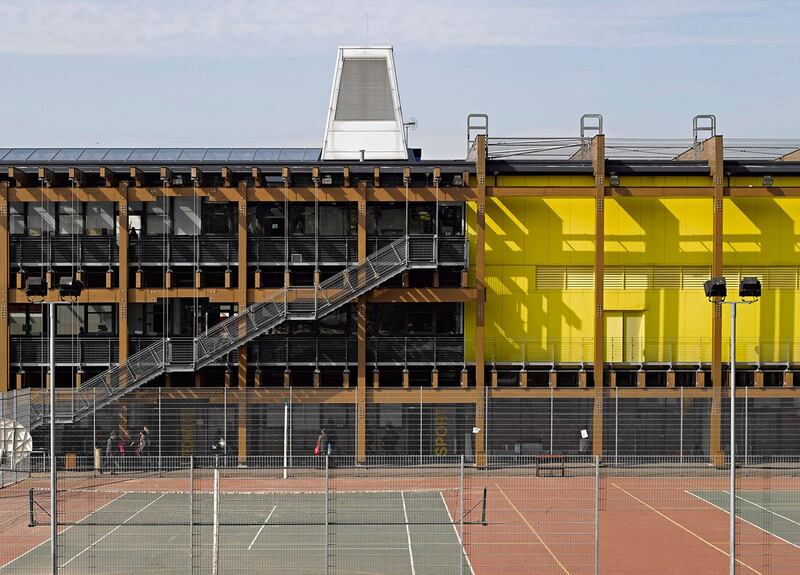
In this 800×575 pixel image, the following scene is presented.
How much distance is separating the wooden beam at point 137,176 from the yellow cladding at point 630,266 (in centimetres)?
1425

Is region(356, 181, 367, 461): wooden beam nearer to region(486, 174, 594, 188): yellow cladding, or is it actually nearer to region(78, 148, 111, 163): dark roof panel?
region(486, 174, 594, 188): yellow cladding

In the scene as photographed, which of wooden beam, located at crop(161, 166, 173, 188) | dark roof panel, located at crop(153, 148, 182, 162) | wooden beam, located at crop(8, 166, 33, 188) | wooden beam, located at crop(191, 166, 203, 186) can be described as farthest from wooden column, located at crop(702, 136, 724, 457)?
wooden beam, located at crop(8, 166, 33, 188)

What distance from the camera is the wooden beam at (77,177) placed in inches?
1650

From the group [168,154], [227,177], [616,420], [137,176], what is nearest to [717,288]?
[616,420]

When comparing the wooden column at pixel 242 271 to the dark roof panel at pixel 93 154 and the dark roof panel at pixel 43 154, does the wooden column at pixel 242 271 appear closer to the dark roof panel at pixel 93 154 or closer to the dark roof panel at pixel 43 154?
the dark roof panel at pixel 93 154

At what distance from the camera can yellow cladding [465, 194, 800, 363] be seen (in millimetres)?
43438

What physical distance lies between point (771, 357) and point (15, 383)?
108 ft

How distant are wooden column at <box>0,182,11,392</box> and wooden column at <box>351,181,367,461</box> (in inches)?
585

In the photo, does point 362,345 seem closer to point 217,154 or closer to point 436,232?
point 436,232

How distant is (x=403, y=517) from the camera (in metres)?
31.3

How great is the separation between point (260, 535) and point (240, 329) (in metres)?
13.8

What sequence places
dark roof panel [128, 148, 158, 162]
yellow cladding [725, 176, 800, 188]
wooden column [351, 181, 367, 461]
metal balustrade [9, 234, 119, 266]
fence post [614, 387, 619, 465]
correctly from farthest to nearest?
dark roof panel [128, 148, 158, 162] → yellow cladding [725, 176, 800, 188] → metal balustrade [9, 234, 119, 266] → wooden column [351, 181, 367, 461] → fence post [614, 387, 619, 465]

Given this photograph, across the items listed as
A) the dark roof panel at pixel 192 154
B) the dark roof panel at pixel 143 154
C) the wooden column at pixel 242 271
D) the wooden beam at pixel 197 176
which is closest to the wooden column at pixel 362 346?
the wooden column at pixel 242 271

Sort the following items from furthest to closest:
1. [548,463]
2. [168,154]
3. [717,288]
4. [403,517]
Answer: [168,154] < [548,463] < [403,517] < [717,288]
